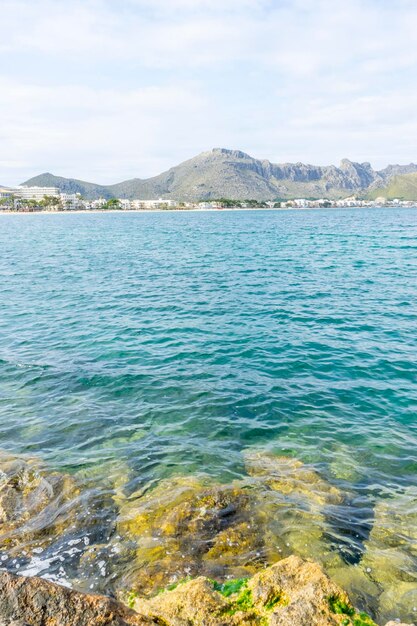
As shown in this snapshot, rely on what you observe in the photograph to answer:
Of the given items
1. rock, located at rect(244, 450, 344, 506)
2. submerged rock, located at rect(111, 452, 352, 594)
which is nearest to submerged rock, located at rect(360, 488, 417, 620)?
submerged rock, located at rect(111, 452, 352, 594)

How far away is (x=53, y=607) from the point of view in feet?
16.6

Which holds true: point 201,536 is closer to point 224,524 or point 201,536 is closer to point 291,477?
point 224,524

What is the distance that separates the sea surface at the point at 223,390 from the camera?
11.4 meters

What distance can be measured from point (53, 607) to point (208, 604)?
219 cm

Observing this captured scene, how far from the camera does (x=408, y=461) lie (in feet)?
40.8

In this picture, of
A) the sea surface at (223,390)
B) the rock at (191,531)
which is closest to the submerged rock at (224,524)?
the rock at (191,531)

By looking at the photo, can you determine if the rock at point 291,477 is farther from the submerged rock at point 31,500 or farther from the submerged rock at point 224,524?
the submerged rock at point 31,500

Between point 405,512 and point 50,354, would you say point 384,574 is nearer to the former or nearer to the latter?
point 405,512

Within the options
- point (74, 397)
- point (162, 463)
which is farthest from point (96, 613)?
point (74, 397)

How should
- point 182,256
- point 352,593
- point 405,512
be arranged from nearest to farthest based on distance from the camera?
point 352,593
point 405,512
point 182,256

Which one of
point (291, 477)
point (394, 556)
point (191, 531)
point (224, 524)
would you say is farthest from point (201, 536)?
point (394, 556)

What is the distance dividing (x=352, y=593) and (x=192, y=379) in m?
11.2

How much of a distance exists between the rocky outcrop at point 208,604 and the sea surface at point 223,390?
7.79ft

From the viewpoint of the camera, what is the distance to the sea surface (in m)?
11.4
